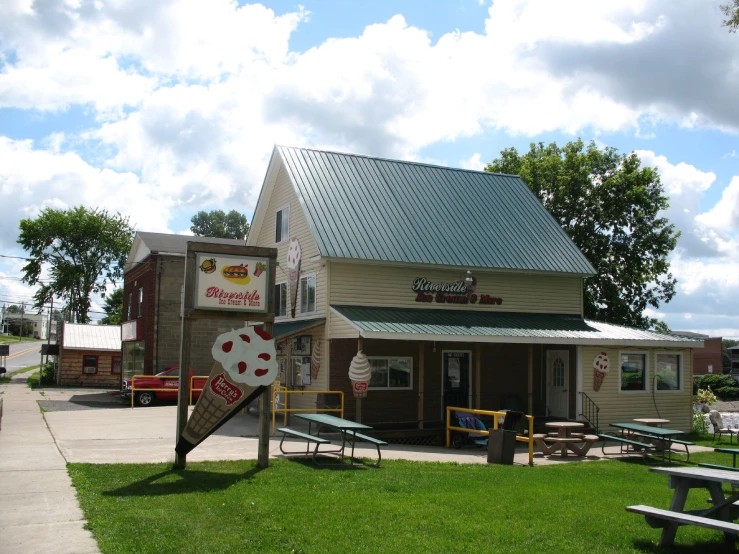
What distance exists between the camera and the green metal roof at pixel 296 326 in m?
20.5

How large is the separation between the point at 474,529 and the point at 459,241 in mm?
15624

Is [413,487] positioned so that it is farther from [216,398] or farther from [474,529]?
[216,398]

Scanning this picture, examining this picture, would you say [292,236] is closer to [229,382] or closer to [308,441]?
[308,441]

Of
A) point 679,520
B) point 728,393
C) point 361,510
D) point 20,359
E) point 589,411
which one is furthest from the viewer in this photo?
point 20,359

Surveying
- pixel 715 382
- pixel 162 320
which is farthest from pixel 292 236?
pixel 715 382

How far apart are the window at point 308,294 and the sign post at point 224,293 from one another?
9.58 metres

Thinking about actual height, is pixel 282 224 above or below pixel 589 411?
above

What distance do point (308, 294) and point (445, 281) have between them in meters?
4.09

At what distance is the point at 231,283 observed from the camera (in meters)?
11.9

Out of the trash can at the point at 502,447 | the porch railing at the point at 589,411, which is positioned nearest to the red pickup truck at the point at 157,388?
the porch railing at the point at 589,411

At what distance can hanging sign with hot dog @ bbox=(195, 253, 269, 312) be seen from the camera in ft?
38.3

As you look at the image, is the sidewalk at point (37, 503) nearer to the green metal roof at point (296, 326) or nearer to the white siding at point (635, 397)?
the green metal roof at point (296, 326)

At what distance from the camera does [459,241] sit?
75.4 feet

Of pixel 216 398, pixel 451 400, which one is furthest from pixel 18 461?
pixel 451 400
